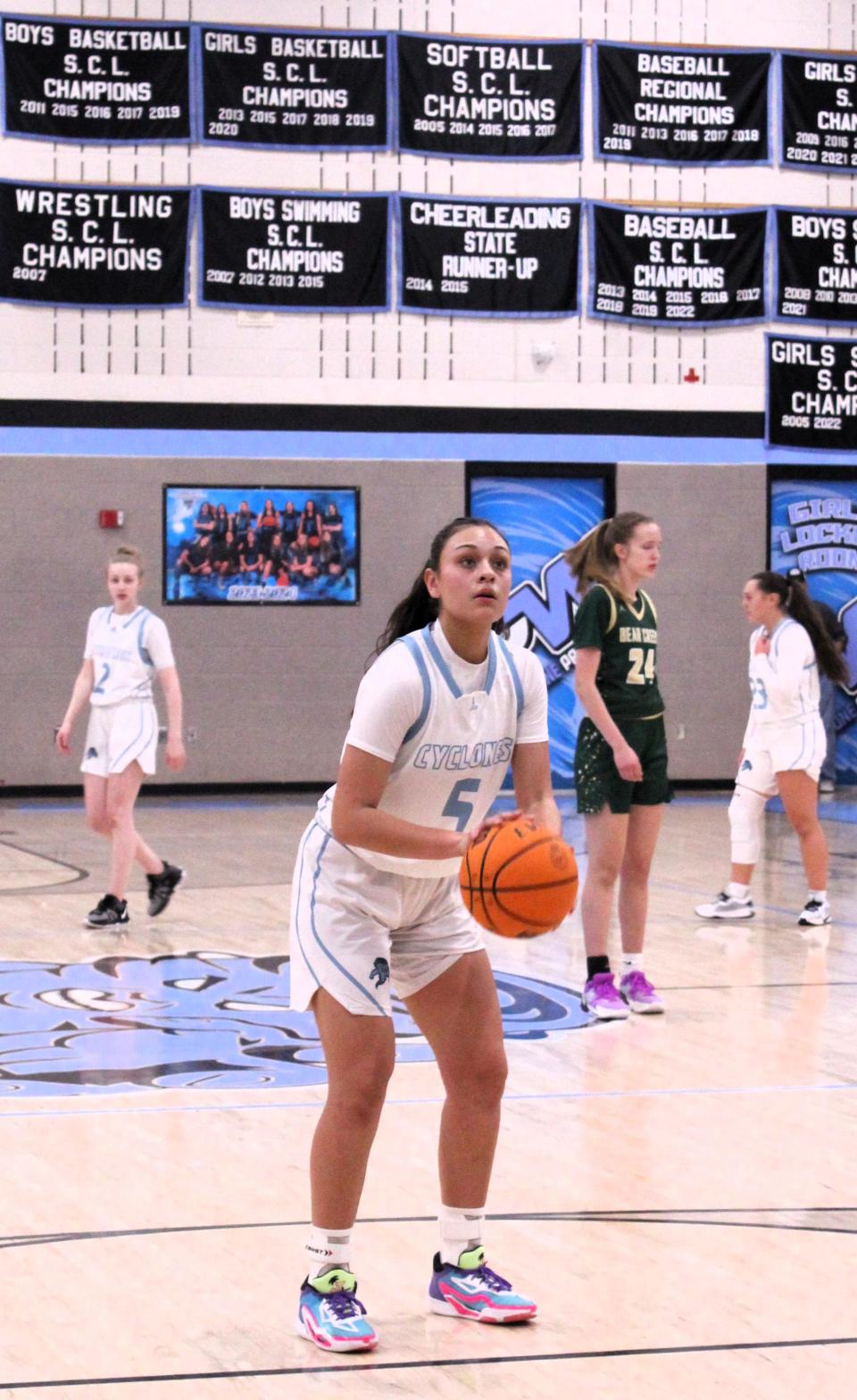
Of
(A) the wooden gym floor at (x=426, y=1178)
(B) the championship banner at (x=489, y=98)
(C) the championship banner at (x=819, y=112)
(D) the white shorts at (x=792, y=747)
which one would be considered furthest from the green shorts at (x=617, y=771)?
(C) the championship banner at (x=819, y=112)

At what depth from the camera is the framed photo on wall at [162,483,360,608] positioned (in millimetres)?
15594

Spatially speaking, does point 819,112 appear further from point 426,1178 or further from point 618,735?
point 426,1178

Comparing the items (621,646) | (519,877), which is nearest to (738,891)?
(621,646)

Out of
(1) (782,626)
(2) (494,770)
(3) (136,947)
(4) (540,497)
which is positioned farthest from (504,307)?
(2) (494,770)

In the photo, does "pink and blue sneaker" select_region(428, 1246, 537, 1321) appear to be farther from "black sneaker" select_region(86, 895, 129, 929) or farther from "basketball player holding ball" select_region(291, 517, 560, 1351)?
"black sneaker" select_region(86, 895, 129, 929)

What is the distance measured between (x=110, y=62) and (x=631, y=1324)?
13.4m

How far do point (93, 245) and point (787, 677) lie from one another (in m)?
8.38

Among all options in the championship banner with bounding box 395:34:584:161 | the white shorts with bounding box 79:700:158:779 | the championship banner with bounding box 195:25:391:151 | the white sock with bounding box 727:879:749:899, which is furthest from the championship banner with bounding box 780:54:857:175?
the white shorts with bounding box 79:700:158:779

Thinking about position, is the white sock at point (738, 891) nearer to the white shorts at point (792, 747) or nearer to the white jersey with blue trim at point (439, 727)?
the white shorts at point (792, 747)

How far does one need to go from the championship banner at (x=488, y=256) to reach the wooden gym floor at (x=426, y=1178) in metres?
8.34

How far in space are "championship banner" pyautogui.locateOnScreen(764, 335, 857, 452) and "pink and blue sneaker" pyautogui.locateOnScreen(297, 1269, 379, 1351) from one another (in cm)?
1368

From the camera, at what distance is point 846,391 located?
1661cm

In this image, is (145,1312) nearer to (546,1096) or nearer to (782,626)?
(546,1096)

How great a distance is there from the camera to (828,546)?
16.8 m
